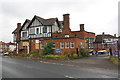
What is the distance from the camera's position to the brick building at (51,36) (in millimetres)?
31297

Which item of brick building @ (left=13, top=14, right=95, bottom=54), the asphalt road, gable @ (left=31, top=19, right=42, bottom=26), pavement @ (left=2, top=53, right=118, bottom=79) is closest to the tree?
brick building @ (left=13, top=14, right=95, bottom=54)

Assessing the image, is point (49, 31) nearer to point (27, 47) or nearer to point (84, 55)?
point (27, 47)

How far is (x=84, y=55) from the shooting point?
30656mm

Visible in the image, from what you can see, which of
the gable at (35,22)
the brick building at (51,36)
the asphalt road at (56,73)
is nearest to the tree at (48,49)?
the brick building at (51,36)

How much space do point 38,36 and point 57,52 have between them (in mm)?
10906

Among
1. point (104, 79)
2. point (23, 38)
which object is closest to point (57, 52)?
point (23, 38)

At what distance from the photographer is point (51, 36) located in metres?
39.4

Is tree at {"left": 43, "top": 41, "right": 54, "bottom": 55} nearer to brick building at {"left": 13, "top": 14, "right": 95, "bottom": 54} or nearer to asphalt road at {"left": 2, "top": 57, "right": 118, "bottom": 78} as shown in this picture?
brick building at {"left": 13, "top": 14, "right": 95, "bottom": 54}

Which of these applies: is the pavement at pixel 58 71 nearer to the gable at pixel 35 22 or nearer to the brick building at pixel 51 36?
the brick building at pixel 51 36

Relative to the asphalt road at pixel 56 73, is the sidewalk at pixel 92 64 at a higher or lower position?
lower

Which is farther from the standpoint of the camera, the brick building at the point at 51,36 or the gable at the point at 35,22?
the gable at the point at 35,22

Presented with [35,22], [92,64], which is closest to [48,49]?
[35,22]

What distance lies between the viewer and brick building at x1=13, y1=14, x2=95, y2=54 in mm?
31297

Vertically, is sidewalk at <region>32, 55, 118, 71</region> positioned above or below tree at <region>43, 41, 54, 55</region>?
below
